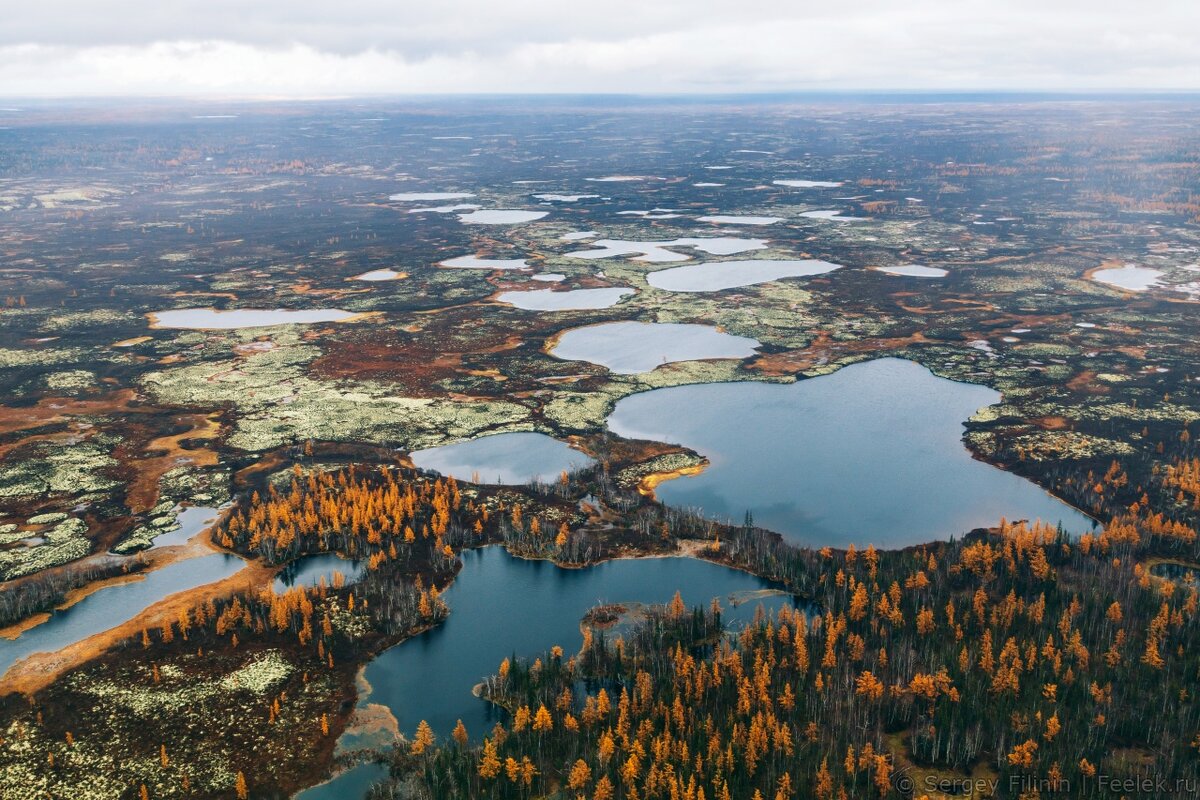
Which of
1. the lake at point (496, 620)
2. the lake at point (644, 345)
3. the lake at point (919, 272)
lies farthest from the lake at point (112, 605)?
the lake at point (919, 272)

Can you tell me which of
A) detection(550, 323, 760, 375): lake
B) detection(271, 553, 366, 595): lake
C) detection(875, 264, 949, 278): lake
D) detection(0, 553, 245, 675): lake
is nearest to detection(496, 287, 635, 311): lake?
detection(550, 323, 760, 375): lake

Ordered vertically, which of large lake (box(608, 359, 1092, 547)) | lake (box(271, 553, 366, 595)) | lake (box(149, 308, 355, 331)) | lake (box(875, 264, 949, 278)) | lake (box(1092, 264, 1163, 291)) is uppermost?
lake (box(875, 264, 949, 278))

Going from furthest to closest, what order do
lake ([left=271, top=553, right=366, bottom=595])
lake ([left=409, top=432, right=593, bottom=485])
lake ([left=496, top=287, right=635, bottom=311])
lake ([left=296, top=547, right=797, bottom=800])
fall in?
1. lake ([left=496, top=287, right=635, bottom=311])
2. lake ([left=409, top=432, right=593, bottom=485])
3. lake ([left=271, top=553, right=366, bottom=595])
4. lake ([left=296, top=547, right=797, bottom=800])

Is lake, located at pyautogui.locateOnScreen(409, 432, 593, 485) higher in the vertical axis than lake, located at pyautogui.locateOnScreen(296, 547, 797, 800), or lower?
higher

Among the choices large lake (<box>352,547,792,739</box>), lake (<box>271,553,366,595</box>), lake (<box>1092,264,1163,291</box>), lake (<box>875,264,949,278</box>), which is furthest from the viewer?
lake (<box>875,264,949,278</box>)

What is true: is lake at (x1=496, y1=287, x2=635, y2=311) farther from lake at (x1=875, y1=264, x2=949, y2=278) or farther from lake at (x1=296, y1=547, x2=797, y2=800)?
lake at (x1=296, y1=547, x2=797, y2=800)

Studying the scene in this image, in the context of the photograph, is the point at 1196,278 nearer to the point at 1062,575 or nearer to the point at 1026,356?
the point at 1026,356
